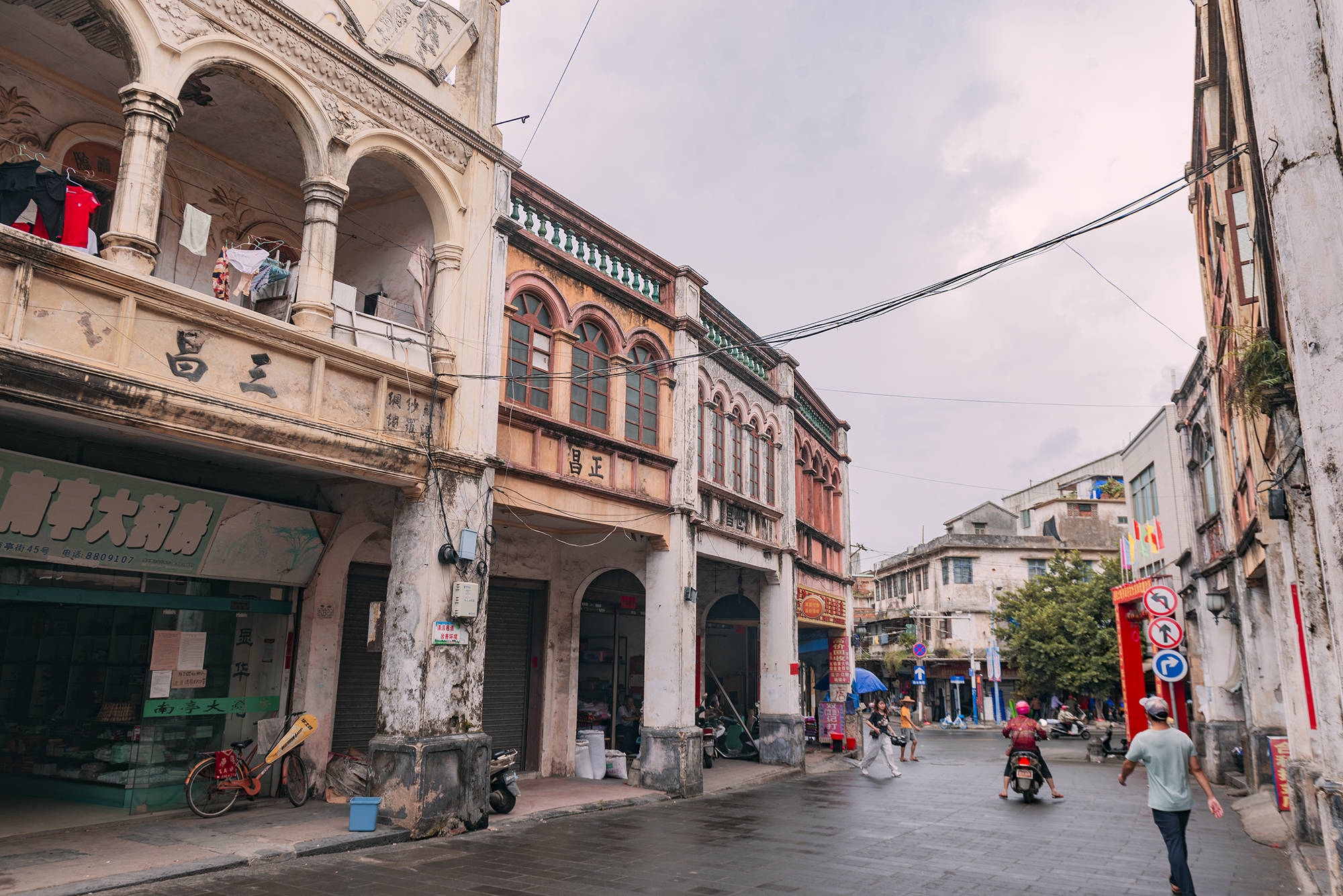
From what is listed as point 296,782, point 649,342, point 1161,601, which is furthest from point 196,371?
point 1161,601

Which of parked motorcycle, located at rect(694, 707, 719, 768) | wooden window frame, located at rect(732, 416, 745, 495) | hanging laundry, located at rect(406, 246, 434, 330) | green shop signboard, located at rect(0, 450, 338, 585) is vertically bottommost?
parked motorcycle, located at rect(694, 707, 719, 768)

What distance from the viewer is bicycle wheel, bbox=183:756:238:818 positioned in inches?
404

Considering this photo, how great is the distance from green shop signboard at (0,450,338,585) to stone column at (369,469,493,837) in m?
1.59

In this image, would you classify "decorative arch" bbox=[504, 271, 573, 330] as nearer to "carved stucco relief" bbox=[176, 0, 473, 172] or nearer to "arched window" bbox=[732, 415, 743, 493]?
"carved stucco relief" bbox=[176, 0, 473, 172]

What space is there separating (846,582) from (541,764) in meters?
13.5

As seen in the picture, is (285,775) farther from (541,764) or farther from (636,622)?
(636,622)

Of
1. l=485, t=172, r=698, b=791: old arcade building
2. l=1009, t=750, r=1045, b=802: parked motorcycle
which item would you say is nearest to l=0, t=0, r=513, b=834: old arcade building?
l=485, t=172, r=698, b=791: old arcade building

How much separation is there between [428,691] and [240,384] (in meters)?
4.19

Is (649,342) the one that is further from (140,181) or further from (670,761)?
(140,181)

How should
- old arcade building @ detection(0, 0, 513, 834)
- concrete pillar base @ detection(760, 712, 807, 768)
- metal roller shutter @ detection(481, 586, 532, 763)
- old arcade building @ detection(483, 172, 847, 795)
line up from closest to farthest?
old arcade building @ detection(0, 0, 513, 834), old arcade building @ detection(483, 172, 847, 795), metal roller shutter @ detection(481, 586, 532, 763), concrete pillar base @ detection(760, 712, 807, 768)

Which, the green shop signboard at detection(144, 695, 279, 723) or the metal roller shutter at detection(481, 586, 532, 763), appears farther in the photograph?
the metal roller shutter at detection(481, 586, 532, 763)

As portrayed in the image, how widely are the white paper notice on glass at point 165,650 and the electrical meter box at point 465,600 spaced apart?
341 cm

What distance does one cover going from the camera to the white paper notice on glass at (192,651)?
11.0 metres

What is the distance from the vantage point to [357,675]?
12.8 m
